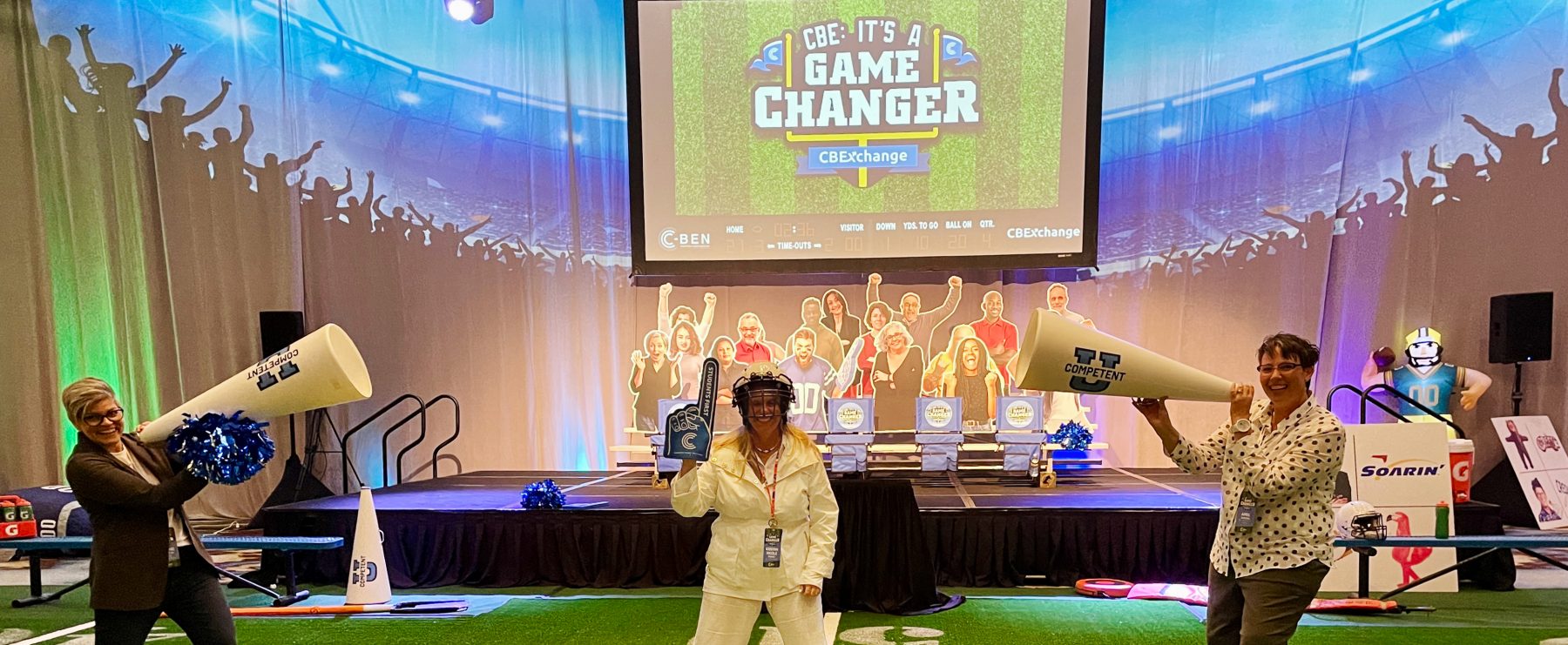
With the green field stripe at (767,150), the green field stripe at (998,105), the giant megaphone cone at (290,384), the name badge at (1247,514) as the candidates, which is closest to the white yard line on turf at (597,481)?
the green field stripe at (767,150)

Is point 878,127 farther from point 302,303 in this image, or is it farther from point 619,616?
point 302,303

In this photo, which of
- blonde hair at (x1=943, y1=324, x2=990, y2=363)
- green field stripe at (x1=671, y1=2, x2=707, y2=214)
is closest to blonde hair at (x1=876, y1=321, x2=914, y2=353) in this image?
blonde hair at (x1=943, y1=324, x2=990, y2=363)

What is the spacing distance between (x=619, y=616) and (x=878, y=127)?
5640 mm

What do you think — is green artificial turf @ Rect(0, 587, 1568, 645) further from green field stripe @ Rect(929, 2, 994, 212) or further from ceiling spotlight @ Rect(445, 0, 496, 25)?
ceiling spotlight @ Rect(445, 0, 496, 25)

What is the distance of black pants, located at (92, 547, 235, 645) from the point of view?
3.04 metres

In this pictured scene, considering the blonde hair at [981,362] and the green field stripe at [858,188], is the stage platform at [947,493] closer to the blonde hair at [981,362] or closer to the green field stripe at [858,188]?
the blonde hair at [981,362]

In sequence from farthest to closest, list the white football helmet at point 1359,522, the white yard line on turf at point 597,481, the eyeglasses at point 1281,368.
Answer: the white yard line on turf at point 597,481
the white football helmet at point 1359,522
the eyeglasses at point 1281,368

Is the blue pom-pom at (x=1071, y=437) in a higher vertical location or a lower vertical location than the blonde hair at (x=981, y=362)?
lower

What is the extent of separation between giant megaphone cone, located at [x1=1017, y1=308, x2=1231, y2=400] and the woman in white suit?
35.5 inches

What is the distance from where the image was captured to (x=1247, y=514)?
2.87m

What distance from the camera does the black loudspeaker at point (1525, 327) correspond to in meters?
7.98

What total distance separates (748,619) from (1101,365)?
5.10 feet

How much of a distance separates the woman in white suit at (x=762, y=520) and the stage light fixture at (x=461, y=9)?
825cm

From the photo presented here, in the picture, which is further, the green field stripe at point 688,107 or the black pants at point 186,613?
the green field stripe at point 688,107
